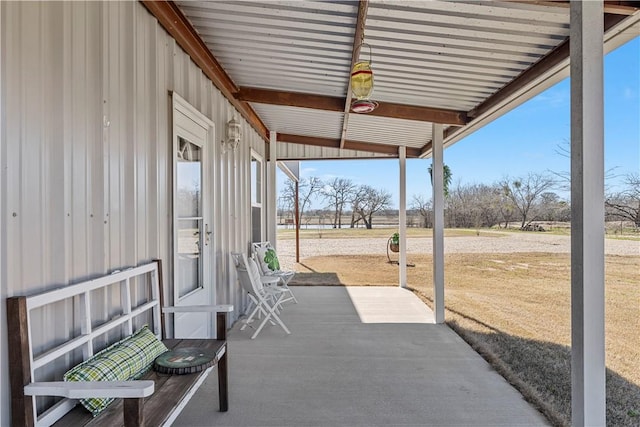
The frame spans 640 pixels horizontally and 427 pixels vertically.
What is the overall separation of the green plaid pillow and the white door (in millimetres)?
712

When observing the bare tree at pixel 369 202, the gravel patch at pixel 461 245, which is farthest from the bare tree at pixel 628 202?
the bare tree at pixel 369 202

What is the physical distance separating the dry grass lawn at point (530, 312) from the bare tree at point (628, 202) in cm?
122

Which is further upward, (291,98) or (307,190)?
(291,98)

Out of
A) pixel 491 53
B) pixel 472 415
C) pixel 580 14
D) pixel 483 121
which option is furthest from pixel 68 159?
pixel 483 121

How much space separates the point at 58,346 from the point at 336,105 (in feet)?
11.2

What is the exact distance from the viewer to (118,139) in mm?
1909

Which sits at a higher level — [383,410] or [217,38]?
[217,38]

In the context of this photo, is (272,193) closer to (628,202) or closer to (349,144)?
(349,144)

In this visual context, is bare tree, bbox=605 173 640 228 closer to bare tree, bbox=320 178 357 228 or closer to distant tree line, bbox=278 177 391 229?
distant tree line, bbox=278 177 391 229

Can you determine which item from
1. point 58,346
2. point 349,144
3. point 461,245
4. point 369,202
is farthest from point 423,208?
point 58,346

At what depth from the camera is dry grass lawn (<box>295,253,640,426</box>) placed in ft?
8.34

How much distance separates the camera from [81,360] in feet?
5.22

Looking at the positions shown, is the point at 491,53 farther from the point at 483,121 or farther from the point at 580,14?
the point at 483,121

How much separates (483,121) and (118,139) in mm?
3787
